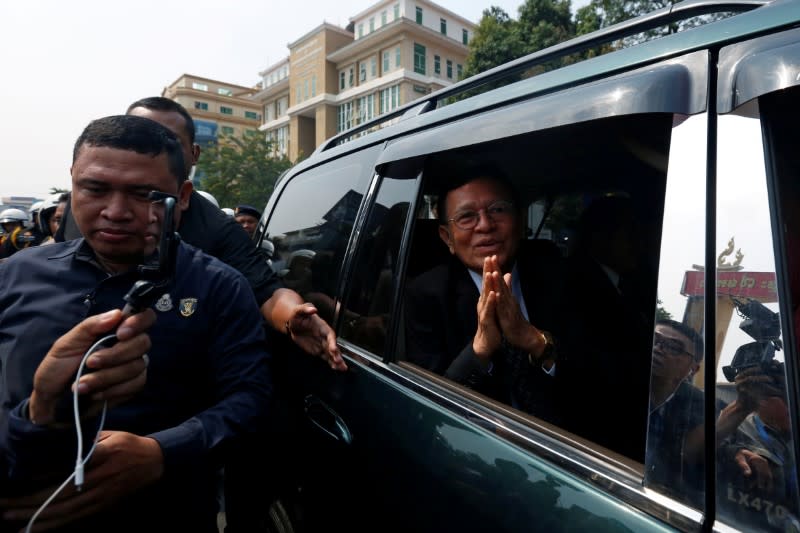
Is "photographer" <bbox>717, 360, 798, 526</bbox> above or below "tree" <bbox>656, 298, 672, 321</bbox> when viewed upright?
below

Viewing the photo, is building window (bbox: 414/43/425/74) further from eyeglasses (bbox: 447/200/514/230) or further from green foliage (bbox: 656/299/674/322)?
green foliage (bbox: 656/299/674/322)

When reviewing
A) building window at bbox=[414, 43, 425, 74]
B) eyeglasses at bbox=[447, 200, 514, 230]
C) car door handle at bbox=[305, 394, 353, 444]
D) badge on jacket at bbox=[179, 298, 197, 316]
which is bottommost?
car door handle at bbox=[305, 394, 353, 444]

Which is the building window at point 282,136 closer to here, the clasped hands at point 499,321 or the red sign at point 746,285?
the clasped hands at point 499,321

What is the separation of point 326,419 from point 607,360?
97 centimetres

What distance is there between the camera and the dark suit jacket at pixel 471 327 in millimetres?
1566

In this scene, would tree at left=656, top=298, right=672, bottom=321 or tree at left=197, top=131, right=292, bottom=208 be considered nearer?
tree at left=656, top=298, right=672, bottom=321

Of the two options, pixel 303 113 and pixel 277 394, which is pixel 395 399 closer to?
pixel 277 394

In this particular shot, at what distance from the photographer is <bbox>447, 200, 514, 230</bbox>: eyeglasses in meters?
1.92

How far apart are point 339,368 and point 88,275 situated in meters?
0.82

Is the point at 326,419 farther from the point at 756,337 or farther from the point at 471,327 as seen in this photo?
the point at 756,337

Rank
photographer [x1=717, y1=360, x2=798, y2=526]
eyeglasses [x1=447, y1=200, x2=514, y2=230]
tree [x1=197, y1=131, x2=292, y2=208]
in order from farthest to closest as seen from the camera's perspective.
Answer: tree [x1=197, y1=131, x2=292, y2=208] → eyeglasses [x1=447, y1=200, x2=514, y2=230] → photographer [x1=717, y1=360, x2=798, y2=526]

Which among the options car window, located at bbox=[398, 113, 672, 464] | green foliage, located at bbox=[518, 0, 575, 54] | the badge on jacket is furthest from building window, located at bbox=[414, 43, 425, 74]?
the badge on jacket

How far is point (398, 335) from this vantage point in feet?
5.54

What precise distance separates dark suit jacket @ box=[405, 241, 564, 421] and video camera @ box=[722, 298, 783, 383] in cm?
80
